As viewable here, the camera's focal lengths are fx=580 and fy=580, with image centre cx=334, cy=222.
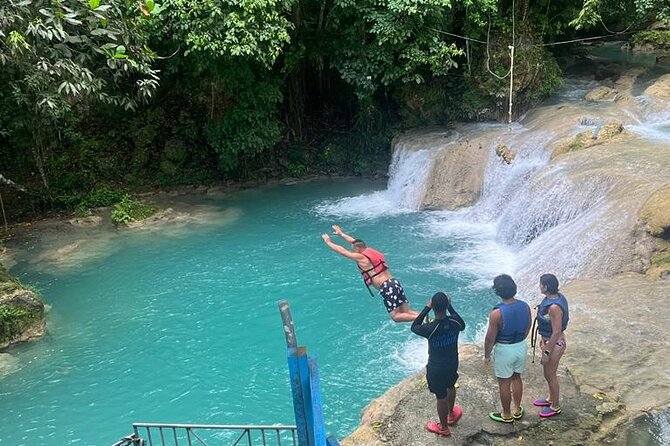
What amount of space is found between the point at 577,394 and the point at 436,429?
4.47ft

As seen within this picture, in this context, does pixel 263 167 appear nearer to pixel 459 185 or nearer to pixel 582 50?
pixel 459 185

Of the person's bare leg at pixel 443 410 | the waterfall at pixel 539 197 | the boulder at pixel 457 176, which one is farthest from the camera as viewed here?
the boulder at pixel 457 176

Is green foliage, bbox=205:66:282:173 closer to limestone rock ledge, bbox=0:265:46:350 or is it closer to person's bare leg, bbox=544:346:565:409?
limestone rock ledge, bbox=0:265:46:350

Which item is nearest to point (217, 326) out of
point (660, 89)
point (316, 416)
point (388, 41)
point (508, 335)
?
point (508, 335)

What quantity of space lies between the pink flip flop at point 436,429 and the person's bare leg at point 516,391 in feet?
2.02

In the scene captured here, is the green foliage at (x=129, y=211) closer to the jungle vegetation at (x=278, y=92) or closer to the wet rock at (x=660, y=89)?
the jungle vegetation at (x=278, y=92)

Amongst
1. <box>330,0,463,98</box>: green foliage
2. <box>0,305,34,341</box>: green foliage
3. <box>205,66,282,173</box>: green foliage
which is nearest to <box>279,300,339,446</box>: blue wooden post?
<box>0,305,34,341</box>: green foliage

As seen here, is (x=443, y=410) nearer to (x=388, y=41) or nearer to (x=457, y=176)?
(x=457, y=176)

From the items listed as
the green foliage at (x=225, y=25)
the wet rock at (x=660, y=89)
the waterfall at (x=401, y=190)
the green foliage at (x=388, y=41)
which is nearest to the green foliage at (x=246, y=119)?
the green foliage at (x=388, y=41)

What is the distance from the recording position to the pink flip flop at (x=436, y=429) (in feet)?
15.6

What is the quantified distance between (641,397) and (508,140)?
8671 millimetres

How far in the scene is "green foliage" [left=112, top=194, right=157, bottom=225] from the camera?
45.2ft

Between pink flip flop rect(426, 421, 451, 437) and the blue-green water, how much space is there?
170 cm

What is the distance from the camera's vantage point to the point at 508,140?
13.0m
